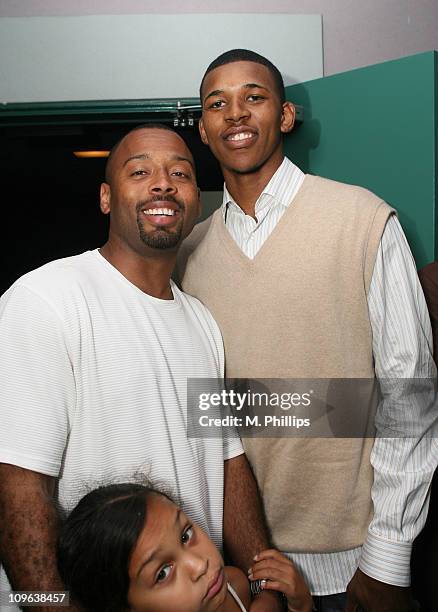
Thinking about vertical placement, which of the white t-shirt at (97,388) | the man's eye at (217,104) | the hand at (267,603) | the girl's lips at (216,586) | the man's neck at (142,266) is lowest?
the hand at (267,603)

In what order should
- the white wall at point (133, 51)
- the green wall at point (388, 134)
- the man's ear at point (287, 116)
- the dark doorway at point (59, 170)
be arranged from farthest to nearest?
the white wall at point (133, 51) < the dark doorway at point (59, 170) < the green wall at point (388, 134) < the man's ear at point (287, 116)

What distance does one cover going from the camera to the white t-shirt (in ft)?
4.17

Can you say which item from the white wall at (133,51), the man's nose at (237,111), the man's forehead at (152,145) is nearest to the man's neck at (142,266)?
the man's forehead at (152,145)

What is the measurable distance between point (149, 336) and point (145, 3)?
171 centimetres

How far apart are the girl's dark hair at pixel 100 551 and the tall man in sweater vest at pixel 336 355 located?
0.49 metres

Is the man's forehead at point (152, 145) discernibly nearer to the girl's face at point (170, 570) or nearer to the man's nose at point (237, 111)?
the man's nose at point (237, 111)

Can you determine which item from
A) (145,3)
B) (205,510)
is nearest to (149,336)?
(205,510)

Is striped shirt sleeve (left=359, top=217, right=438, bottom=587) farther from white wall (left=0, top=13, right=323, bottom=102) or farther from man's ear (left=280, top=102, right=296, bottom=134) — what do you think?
white wall (left=0, top=13, right=323, bottom=102)

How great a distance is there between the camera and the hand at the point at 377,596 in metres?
1.51

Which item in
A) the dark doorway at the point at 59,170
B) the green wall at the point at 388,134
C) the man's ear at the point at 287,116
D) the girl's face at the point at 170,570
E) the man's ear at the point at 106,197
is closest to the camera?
the girl's face at the point at 170,570

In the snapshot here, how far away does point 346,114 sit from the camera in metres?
2.17

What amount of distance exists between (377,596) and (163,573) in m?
0.59

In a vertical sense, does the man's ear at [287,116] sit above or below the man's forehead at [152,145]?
above

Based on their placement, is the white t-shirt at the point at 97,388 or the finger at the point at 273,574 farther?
the finger at the point at 273,574
